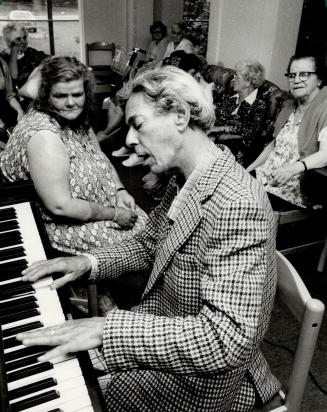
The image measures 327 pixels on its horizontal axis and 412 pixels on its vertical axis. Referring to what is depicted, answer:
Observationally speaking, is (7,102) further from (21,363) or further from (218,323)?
(218,323)

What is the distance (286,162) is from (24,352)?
8.44 ft

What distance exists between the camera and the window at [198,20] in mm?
8286

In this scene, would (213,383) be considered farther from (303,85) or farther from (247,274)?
(303,85)

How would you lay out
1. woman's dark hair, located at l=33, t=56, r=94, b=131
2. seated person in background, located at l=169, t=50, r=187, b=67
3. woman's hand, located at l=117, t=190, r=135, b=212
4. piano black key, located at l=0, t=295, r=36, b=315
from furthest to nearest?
1. seated person in background, located at l=169, t=50, r=187, b=67
2. woman's hand, located at l=117, t=190, r=135, b=212
3. woman's dark hair, located at l=33, t=56, r=94, b=131
4. piano black key, located at l=0, t=295, r=36, b=315

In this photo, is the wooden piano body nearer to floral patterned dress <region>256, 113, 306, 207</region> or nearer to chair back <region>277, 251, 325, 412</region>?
chair back <region>277, 251, 325, 412</region>

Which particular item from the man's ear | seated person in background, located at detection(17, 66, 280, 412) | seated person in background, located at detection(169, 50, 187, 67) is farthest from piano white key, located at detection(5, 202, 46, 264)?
seated person in background, located at detection(169, 50, 187, 67)

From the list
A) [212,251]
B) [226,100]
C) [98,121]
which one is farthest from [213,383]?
[98,121]

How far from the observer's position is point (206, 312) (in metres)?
0.93

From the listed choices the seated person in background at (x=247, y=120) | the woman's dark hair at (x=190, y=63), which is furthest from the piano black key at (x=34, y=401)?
the woman's dark hair at (x=190, y=63)

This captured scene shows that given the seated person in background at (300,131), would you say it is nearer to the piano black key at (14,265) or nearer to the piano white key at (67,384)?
the piano black key at (14,265)

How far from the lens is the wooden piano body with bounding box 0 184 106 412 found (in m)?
0.90

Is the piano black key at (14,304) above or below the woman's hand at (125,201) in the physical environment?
above

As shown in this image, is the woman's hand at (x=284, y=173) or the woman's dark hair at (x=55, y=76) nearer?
the woman's dark hair at (x=55, y=76)

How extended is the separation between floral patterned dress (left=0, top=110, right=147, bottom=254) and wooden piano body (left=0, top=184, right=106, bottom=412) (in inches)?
17.4
